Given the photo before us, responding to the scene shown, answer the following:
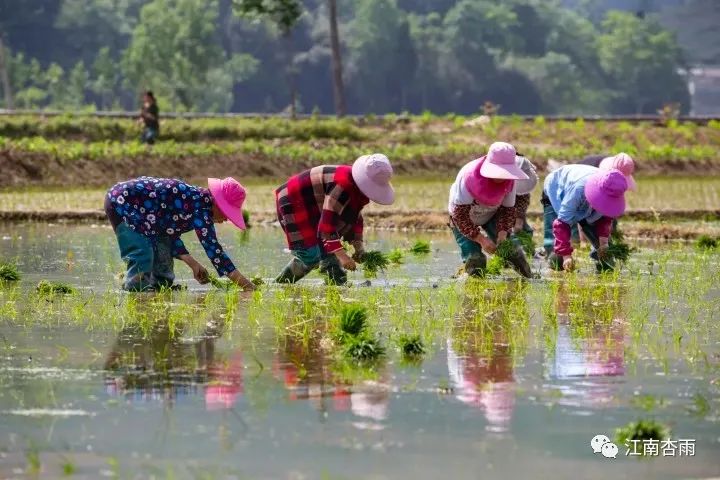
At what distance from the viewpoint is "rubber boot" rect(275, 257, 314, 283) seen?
1227 centimetres

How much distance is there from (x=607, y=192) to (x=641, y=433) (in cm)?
647

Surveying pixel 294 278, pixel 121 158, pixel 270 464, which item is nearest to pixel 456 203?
pixel 294 278

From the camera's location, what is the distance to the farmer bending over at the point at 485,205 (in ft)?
40.0

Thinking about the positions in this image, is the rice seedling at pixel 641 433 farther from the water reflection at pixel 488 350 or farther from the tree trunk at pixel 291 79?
the tree trunk at pixel 291 79

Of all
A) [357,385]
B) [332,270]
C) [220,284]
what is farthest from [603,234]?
[357,385]

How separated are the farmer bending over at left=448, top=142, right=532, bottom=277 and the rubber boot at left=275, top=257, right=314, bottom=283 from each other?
3.89ft

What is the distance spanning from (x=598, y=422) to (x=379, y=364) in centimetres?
165

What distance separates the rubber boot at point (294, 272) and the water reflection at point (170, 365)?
6.92 feet

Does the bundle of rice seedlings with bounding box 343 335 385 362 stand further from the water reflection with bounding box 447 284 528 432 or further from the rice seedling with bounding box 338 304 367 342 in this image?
the water reflection with bounding box 447 284 528 432

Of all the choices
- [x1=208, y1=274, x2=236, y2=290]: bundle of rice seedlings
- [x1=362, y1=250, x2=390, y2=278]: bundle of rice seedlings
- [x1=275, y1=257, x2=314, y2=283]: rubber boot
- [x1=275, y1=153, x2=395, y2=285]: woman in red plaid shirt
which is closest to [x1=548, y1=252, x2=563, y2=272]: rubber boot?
[x1=362, y1=250, x2=390, y2=278]: bundle of rice seedlings

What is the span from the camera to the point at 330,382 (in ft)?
26.2

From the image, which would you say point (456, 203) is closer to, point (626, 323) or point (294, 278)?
point (294, 278)

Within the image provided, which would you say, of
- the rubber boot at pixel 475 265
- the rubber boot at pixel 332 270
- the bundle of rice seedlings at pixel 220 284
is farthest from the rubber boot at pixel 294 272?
the rubber boot at pixel 475 265

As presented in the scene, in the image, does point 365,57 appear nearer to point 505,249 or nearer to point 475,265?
point 475,265
